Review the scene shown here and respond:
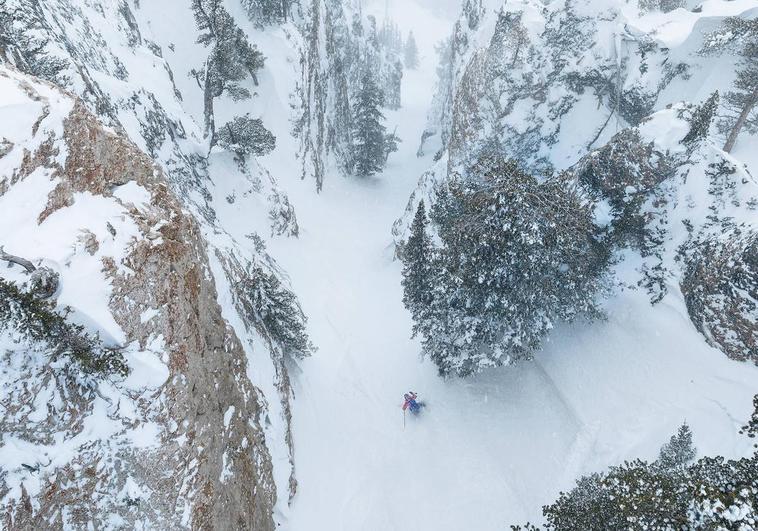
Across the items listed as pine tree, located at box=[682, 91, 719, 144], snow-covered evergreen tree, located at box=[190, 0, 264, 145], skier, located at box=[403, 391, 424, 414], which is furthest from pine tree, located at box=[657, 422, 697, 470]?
snow-covered evergreen tree, located at box=[190, 0, 264, 145]

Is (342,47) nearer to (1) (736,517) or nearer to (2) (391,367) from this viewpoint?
(2) (391,367)

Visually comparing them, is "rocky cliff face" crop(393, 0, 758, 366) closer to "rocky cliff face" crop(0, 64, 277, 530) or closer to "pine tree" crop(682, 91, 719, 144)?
"pine tree" crop(682, 91, 719, 144)

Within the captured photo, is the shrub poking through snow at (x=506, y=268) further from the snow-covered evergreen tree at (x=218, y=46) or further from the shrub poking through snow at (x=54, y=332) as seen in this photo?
the snow-covered evergreen tree at (x=218, y=46)

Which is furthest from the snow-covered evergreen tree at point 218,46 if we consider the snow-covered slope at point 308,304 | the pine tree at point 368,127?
the pine tree at point 368,127

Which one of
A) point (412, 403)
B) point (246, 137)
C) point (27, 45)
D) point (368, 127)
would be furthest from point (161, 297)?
point (368, 127)

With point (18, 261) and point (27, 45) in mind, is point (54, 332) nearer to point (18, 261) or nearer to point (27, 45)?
point (18, 261)

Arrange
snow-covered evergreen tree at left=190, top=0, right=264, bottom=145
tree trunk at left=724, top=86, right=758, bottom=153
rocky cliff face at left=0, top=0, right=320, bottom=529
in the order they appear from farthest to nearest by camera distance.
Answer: snow-covered evergreen tree at left=190, top=0, right=264, bottom=145 < tree trunk at left=724, top=86, right=758, bottom=153 < rocky cliff face at left=0, top=0, right=320, bottom=529
